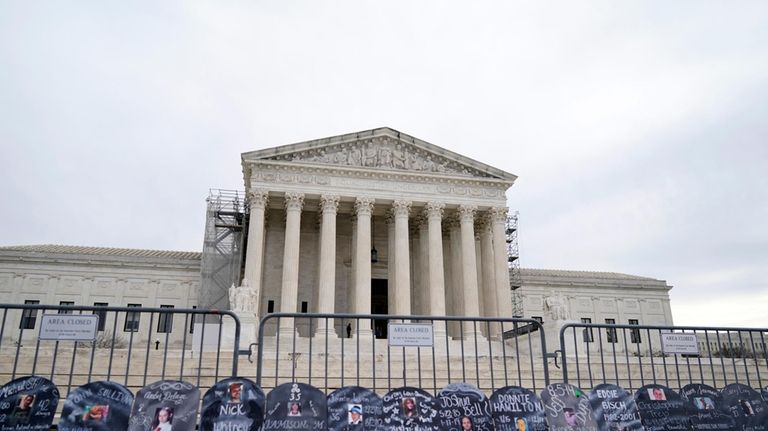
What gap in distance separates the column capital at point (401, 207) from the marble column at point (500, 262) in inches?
213

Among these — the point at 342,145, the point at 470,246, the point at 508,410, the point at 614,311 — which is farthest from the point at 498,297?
the point at 508,410

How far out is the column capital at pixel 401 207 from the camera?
101 ft

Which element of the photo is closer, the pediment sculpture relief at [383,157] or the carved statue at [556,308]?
the carved statue at [556,308]

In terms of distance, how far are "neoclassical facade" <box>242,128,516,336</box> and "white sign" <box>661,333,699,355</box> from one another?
20158mm

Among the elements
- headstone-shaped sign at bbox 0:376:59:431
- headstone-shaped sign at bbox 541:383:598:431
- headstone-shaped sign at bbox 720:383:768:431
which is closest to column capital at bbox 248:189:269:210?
headstone-shaped sign at bbox 0:376:59:431

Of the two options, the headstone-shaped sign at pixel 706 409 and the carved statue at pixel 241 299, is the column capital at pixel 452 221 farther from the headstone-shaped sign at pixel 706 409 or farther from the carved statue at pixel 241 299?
the headstone-shaped sign at pixel 706 409

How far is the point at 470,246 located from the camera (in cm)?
3111

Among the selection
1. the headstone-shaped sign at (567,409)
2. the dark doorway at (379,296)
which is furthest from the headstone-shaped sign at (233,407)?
the dark doorway at (379,296)

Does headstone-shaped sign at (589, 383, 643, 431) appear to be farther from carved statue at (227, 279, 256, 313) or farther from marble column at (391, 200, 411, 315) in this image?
marble column at (391, 200, 411, 315)

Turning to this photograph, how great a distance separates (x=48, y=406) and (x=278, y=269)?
26.4 metres

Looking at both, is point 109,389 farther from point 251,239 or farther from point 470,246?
point 470,246

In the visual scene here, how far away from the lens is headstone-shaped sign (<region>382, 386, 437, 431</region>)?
7.17m

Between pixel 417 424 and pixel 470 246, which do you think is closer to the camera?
pixel 417 424

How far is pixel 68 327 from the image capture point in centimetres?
794
